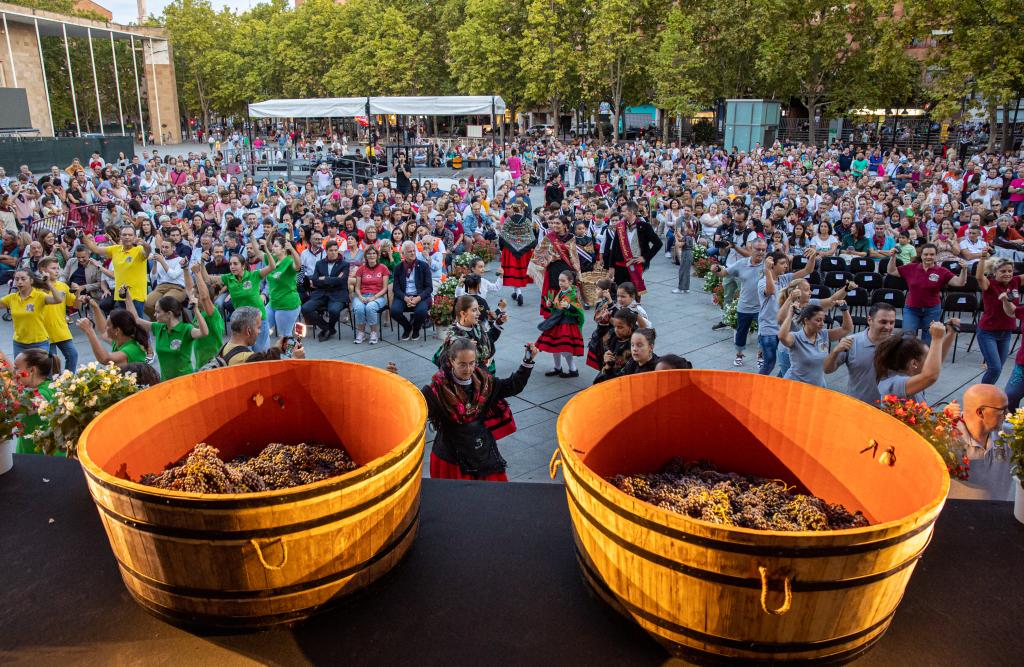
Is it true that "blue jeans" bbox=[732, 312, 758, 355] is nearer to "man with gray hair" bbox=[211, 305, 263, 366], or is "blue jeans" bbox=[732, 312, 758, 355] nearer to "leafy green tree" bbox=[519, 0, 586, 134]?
"man with gray hair" bbox=[211, 305, 263, 366]

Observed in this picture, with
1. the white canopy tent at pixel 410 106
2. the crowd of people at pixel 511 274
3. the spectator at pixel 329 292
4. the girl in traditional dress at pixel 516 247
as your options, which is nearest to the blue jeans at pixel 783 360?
the crowd of people at pixel 511 274

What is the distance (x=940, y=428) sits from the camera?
372cm

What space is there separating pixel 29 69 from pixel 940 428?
52564 millimetres

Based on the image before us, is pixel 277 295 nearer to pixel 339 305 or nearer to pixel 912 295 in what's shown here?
pixel 339 305

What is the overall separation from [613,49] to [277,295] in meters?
37.9

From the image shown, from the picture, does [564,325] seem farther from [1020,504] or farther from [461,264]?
[1020,504]

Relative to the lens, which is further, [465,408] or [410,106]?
[410,106]

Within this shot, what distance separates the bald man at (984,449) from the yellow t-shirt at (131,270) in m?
9.43

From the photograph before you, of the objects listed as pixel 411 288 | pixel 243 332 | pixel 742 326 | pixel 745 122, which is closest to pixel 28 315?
pixel 243 332

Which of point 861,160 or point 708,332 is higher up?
point 861,160

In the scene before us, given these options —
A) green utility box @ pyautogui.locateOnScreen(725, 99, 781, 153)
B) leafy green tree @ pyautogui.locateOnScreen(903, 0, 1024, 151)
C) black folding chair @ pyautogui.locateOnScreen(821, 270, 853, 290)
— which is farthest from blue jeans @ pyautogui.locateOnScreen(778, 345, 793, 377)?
green utility box @ pyautogui.locateOnScreen(725, 99, 781, 153)

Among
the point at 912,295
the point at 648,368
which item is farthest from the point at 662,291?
the point at 648,368

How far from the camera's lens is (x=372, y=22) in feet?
174

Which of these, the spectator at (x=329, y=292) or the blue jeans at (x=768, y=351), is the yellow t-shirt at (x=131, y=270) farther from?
the blue jeans at (x=768, y=351)
